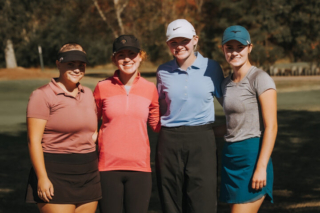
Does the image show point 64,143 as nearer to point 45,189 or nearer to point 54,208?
point 45,189

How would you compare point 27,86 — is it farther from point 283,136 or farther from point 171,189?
point 171,189

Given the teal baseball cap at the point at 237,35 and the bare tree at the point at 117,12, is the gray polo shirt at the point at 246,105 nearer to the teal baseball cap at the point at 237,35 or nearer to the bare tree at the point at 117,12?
the teal baseball cap at the point at 237,35

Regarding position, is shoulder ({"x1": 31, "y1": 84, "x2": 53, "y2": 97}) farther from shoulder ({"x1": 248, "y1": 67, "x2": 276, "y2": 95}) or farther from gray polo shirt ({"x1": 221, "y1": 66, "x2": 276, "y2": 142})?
shoulder ({"x1": 248, "y1": 67, "x2": 276, "y2": 95})

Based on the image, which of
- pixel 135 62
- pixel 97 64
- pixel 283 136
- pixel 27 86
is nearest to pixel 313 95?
pixel 283 136

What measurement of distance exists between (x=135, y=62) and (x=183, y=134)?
0.71m

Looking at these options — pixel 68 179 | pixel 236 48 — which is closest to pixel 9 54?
pixel 68 179

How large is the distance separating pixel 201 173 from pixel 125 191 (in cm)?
65

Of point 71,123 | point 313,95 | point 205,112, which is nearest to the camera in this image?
point 71,123

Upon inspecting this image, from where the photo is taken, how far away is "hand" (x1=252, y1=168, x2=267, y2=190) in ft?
10.9

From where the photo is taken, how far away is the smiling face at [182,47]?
11.8 feet

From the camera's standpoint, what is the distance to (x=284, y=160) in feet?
26.9

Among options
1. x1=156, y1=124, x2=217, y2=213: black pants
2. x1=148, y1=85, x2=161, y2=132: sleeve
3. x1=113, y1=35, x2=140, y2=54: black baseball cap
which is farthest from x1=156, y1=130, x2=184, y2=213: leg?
x1=113, y1=35, x2=140, y2=54: black baseball cap

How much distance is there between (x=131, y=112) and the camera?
11.2 feet

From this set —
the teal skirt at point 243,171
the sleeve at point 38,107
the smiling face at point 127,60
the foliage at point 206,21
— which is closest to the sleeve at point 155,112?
the smiling face at point 127,60
